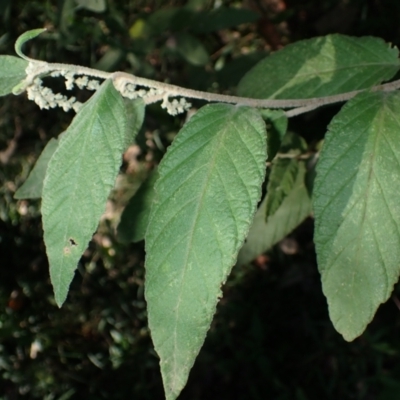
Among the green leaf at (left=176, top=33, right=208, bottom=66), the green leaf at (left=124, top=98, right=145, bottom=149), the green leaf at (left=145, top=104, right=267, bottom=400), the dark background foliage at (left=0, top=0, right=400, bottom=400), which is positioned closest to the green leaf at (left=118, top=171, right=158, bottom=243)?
the green leaf at (left=124, top=98, right=145, bottom=149)

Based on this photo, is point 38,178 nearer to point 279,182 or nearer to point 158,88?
point 158,88

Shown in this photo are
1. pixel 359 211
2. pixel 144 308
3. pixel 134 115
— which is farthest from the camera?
pixel 144 308

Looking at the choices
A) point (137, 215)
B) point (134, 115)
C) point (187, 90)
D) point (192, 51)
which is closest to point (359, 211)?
point (187, 90)

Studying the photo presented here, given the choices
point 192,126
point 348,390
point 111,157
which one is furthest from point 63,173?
point 348,390

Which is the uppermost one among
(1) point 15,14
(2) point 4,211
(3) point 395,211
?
(3) point 395,211

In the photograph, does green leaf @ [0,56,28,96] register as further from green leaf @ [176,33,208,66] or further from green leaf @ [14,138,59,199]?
green leaf @ [176,33,208,66]

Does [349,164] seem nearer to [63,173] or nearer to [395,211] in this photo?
[395,211]

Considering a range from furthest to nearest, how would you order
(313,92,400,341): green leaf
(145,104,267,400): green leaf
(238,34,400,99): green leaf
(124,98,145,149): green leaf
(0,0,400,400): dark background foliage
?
(0,0,400,400): dark background foliage, (238,34,400,99): green leaf, (124,98,145,149): green leaf, (313,92,400,341): green leaf, (145,104,267,400): green leaf
